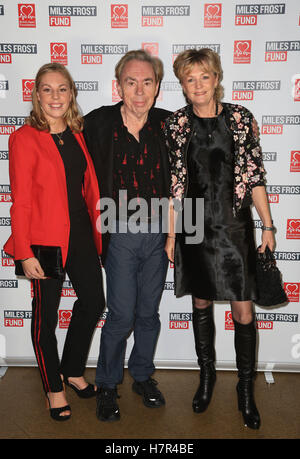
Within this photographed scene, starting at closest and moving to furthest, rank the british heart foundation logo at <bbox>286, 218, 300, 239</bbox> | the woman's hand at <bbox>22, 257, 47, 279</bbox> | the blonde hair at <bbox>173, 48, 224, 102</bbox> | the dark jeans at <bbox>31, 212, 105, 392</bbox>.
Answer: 1. the blonde hair at <bbox>173, 48, 224, 102</bbox>
2. the woman's hand at <bbox>22, 257, 47, 279</bbox>
3. the dark jeans at <bbox>31, 212, 105, 392</bbox>
4. the british heart foundation logo at <bbox>286, 218, 300, 239</bbox>

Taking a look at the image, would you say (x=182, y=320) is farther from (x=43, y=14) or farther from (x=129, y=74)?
(x=43, y=14)

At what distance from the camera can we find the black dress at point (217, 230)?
2314 mm

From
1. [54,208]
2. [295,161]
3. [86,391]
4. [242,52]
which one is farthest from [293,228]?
[86,391]

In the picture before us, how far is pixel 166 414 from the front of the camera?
262cm

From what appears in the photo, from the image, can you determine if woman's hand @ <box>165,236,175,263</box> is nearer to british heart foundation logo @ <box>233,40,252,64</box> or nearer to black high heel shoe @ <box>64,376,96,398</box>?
black high heel shoe @ <box>64,376,96,398</box>

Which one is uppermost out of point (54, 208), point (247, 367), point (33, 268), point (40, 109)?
point (40, 109)

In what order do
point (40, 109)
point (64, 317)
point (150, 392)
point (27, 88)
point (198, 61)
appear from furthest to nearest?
1. point (64, 317)
2. point (27, 88)
3. point (150, 392)
4. point (40, 109)
5. point (198, 61)

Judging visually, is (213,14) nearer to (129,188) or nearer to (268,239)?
(129,188)

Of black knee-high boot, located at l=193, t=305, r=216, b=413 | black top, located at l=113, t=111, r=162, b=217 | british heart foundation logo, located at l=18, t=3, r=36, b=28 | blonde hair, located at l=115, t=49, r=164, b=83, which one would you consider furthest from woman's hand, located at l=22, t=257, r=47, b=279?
british heart foundation logo, located at l=18, t=3, r=36, b=28

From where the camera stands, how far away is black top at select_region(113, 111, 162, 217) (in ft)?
7.91

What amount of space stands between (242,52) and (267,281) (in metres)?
1.42

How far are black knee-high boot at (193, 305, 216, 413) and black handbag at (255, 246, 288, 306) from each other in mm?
324

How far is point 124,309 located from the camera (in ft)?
8.31

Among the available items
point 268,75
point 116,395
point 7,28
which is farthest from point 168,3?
point 116,395
